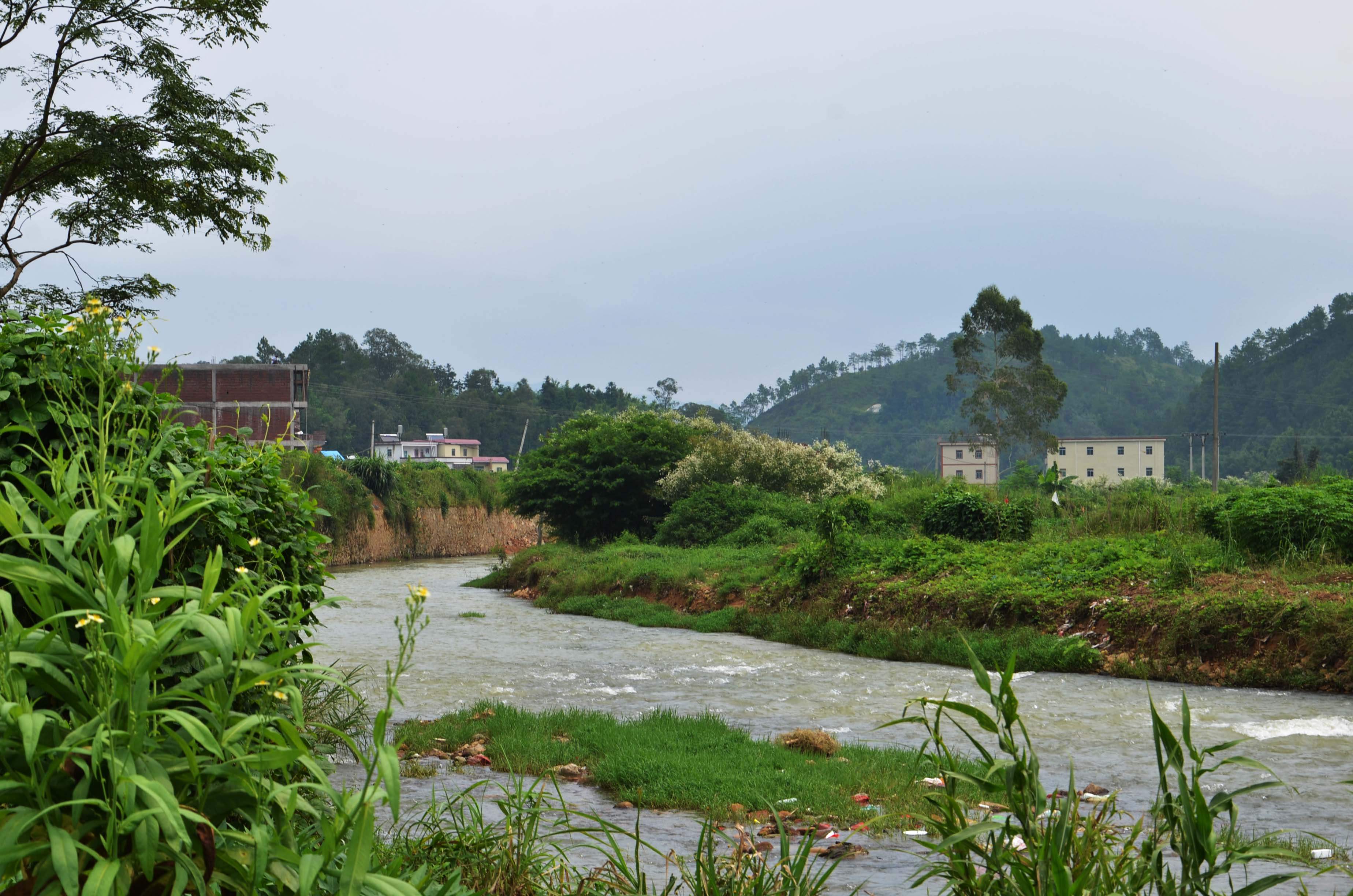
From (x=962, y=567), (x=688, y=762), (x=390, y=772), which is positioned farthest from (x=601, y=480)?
(x=390, y=772)

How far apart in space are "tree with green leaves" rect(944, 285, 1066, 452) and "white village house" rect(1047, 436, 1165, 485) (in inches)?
838

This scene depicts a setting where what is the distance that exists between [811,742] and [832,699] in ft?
10.9

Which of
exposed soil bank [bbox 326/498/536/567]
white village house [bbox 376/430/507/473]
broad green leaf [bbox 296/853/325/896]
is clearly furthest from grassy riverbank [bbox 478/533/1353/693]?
white village house [bbox 376/430/507/473]

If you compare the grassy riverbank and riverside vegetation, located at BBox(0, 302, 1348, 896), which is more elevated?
riverside vegetation, located at BBox(0, 302, 1348, 896)

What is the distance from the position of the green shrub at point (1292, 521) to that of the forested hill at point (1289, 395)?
2512 inches

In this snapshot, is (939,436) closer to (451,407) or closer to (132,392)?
(451,407)

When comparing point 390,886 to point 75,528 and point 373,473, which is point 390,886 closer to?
point 75,528

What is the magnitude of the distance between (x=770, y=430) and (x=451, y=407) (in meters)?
40.9

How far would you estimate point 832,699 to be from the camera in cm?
1116

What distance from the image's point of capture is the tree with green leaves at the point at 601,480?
2853 cm

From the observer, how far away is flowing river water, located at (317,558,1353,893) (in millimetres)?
6578

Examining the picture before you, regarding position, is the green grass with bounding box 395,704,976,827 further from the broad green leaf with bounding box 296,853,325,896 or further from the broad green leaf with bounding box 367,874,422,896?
the broad green leaf with bounding box 296,853,325,896

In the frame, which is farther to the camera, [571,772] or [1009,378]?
[1009,378]

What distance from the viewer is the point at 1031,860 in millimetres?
2551
